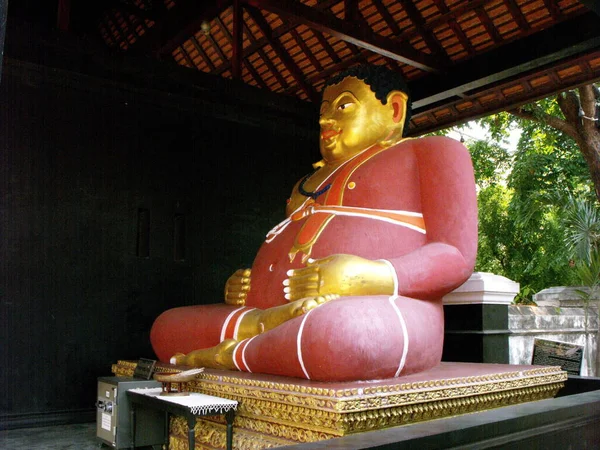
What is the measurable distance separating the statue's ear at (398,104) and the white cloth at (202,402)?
2035 millimetres

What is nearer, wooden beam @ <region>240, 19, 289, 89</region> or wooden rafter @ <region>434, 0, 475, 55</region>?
wooden rafter @ <region>434, 0, 475, 55</region>

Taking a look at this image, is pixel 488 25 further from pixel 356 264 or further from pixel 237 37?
pixel 356 264

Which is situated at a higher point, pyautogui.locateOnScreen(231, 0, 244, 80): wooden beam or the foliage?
pyautogui.locateOnScreen(231, 0, 244, 80): wooden beam

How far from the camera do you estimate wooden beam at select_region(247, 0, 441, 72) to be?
4.08 metres

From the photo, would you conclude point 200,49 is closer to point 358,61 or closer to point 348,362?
point 358,61

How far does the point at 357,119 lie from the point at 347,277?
1238 millimetres

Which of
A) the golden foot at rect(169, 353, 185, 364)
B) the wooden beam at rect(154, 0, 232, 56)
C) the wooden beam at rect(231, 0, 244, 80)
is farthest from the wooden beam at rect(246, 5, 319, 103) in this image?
the golden foot at rect(169, 353, 185, 364)

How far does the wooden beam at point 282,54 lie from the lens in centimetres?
541

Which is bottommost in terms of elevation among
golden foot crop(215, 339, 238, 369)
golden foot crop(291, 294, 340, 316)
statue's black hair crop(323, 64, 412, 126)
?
→ golden foot crop(215, 339, 238, 369)

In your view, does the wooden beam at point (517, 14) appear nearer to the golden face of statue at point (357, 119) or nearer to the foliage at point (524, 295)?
the golden face of statue at point (357, 119)

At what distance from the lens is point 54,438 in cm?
372

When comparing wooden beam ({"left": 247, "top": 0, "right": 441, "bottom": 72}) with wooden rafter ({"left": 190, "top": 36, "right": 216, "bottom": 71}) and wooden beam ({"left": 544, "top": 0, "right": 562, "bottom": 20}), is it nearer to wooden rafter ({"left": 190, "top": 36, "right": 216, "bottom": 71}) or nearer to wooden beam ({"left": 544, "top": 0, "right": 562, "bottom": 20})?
wooden beam ({"left": 544, "top": 0, "right": 562, "bottom": 20})

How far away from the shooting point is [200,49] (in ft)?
19.4

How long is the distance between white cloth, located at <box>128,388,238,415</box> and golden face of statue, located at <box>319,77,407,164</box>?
5.70 feet
